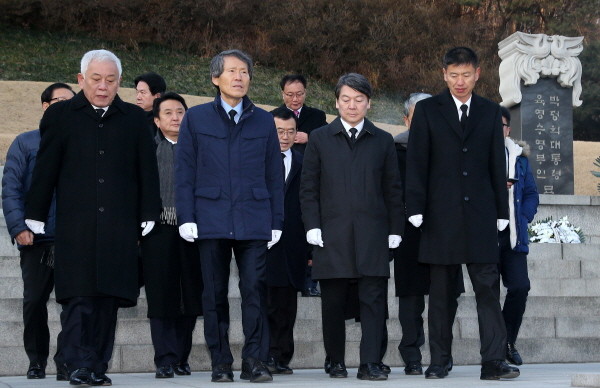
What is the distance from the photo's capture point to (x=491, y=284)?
6809 mm

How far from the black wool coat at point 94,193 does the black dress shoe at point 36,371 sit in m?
1.14

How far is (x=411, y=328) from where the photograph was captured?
24.9 feet

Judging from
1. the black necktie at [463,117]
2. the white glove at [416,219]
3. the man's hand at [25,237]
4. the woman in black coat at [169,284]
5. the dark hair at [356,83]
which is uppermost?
the dark hair at [356,83]

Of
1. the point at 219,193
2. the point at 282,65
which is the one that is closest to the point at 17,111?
the point at 282,65

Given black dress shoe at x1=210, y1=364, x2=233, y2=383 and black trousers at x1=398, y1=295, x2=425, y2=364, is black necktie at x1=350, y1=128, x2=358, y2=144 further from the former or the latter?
black dress shoe at x1=210, y1=364, x2=233, y2=383

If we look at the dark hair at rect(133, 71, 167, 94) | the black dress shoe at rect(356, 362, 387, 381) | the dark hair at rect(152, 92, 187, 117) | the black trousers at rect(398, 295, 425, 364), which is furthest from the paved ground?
the dark hair at rect(133, 71, 167, 94)

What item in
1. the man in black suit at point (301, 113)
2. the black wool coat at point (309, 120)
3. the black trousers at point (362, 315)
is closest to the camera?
the black trousers at point (362, 315)

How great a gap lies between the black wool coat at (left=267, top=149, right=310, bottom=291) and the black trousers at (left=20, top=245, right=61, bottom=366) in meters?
1.53

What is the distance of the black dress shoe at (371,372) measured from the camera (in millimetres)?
6594

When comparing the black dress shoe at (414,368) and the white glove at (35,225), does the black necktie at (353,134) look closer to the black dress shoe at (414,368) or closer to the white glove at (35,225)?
the black dress shoe at (414,368)

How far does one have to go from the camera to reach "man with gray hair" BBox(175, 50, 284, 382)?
258 inches

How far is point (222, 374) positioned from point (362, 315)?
986mm

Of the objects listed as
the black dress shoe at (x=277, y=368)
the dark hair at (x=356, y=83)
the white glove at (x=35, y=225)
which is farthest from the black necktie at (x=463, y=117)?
the white glove at (x=35, y=225)

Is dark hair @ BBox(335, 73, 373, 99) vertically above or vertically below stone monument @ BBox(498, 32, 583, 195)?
below
